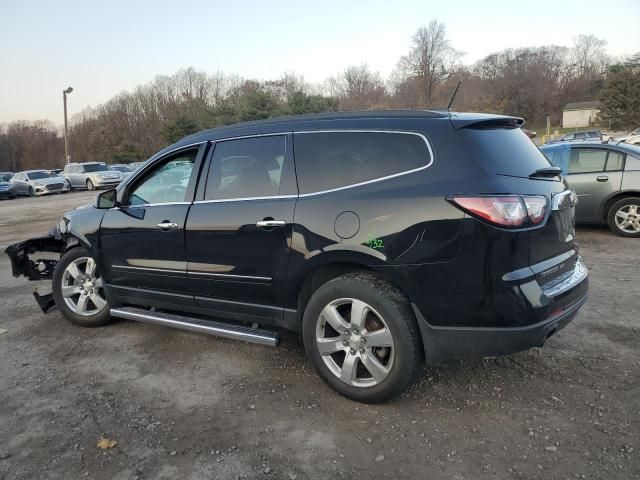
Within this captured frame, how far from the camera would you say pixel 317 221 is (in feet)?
10.2

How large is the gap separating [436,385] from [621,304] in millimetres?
2605

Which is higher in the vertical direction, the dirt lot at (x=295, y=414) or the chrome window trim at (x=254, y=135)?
the chrome window trim at (x=254, y=135)

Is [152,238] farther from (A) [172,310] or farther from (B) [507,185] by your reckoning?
(B) [507,185]

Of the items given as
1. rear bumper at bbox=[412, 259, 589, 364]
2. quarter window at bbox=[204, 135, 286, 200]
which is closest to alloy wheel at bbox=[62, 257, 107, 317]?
quarter window at bbox=[204, 135, 286, 200]

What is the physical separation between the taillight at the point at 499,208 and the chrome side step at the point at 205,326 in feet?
5.27

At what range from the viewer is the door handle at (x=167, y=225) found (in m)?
3.86

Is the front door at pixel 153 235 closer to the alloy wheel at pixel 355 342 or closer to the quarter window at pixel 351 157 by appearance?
the quarter window at pixel 351 157

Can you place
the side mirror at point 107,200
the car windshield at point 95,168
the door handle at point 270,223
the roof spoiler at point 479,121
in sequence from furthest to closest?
the car windshield at point 95,168 < the side mirror at point 107,200 < the door handle at point 270,223 < the roof spoiler at point 479,121

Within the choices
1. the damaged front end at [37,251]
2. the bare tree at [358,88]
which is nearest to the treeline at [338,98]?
the bare tree at [358,88]

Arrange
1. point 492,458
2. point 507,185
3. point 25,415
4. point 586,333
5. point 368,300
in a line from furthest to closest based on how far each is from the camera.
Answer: point 586,333
point 25,415
point 368,300
point 507,185
point 492,458

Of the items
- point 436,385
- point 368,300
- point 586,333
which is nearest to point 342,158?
point 368,300

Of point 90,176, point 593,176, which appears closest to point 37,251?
point 593,176

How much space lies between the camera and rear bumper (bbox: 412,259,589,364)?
271 centimetres

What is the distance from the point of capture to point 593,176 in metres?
7.94
